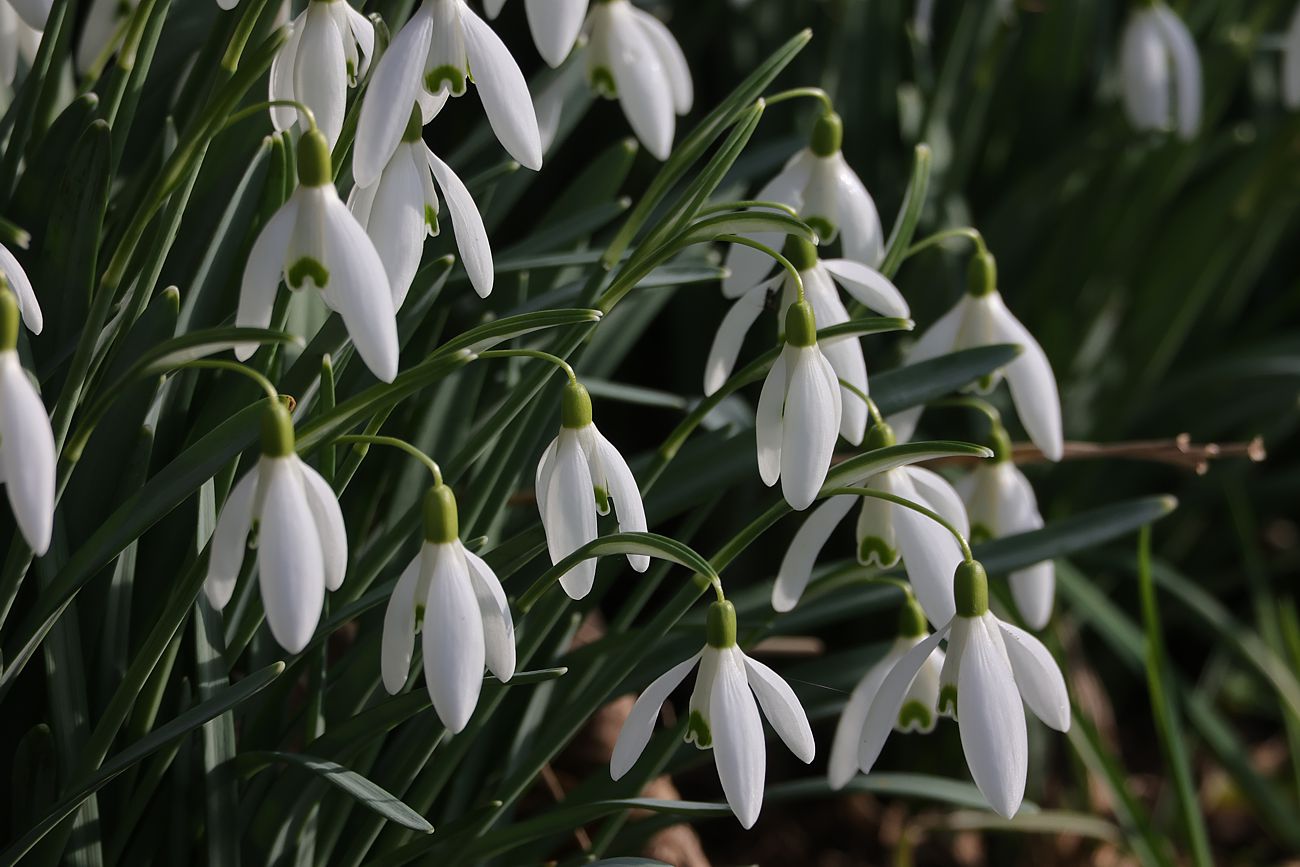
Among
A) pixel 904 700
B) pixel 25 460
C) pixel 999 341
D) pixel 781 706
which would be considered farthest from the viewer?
pixel 999 341

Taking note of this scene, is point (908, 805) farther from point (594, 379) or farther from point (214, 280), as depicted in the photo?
point (214, 280)

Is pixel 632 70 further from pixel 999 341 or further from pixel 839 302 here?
pixel 999 341

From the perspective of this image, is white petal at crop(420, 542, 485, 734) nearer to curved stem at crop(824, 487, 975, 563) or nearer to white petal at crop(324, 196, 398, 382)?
white petal at crop(324, 196, 398, 382)

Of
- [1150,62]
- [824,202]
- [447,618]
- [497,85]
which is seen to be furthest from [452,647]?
[1150,62]


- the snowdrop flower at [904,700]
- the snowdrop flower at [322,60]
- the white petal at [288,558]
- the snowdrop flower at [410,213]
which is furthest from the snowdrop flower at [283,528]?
the snowdrop flower at [904,700]

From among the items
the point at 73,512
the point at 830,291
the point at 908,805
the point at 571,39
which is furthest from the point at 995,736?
the point at 908,805

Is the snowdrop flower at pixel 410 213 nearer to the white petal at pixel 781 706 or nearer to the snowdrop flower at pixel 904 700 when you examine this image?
the white petal at pixel 781 706

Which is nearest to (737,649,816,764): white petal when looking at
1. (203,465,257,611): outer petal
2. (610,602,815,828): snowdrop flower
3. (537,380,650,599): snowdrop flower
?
(610,602,815,828): snowdrop flower
